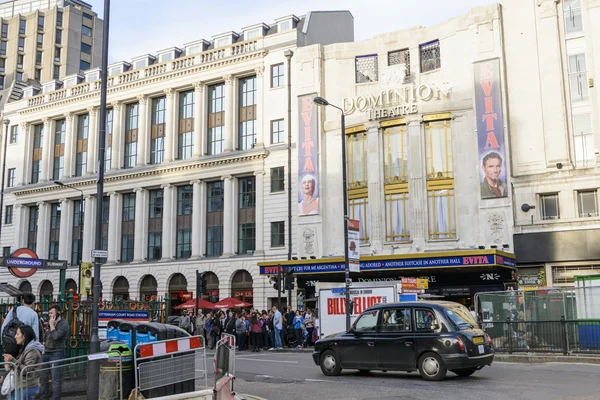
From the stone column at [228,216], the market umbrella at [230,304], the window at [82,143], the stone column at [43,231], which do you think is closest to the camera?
the market umbrella at [230,304]

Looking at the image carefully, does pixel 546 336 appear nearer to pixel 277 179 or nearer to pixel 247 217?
pixel 277 179

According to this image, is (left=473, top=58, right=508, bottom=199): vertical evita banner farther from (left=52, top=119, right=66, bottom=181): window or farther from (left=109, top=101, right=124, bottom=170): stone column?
(left=52, top=119, right=66, bottom=181): window

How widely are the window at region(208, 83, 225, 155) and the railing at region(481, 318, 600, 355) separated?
96.7ft

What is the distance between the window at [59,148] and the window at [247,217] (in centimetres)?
1940

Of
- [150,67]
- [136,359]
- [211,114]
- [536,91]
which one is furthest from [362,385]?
→ [150,67]

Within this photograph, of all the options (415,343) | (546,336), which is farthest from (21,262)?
(546,336)

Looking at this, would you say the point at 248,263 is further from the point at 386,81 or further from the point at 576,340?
the point at 576,340

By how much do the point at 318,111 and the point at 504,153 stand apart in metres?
12.0

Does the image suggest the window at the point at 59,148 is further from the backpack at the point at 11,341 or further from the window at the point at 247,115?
the backpack at the point at 11,341

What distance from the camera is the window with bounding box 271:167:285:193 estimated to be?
4317 centimetres

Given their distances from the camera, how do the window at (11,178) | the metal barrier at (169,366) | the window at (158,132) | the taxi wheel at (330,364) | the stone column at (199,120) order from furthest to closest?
the window at (11,178)
the window at (158,132)
the stone column at (199,120)
the taxi wheel at (330,364)
the metal barrier at (169,366)

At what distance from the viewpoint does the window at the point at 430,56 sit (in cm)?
3772

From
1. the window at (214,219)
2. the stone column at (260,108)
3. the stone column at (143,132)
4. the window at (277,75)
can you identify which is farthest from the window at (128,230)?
the window at (277,75)

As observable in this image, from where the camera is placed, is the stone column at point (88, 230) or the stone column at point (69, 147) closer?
the stone column at point (88, 230)
